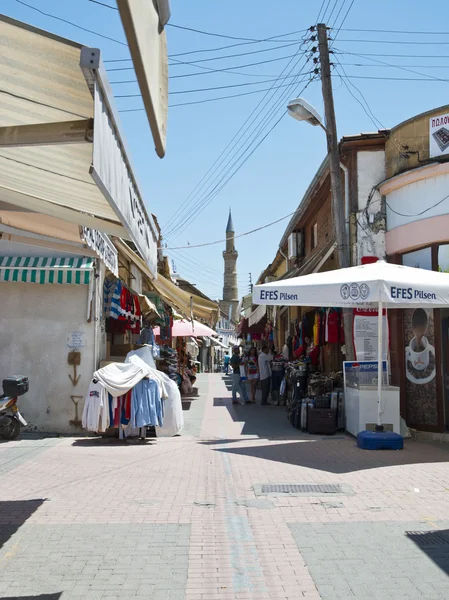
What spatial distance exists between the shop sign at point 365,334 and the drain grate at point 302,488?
484cm

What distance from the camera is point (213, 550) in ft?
15.9

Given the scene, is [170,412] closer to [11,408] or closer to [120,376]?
[120,376]

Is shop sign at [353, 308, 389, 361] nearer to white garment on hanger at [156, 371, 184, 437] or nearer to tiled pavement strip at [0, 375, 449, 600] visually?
tiled pavement strip at [0, 375, 449, 600]

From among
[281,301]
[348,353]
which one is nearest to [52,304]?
[281,301]

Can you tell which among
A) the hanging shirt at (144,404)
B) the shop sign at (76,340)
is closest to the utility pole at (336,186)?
the hanging shirt at (144,404)

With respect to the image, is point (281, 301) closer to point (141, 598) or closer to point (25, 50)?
point (141, 598)

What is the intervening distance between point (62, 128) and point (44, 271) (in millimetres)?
6869

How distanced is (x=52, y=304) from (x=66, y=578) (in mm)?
6815

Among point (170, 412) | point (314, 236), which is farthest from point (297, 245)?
point (170, 412)

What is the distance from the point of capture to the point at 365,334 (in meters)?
11.6

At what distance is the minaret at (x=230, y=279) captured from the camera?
97312 mm

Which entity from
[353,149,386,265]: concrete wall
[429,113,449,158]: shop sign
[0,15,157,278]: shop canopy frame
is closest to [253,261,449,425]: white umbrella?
[353,149,386,265]: concrete wall

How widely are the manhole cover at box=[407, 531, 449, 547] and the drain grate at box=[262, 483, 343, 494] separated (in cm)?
152

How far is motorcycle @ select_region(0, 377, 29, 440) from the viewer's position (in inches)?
372
